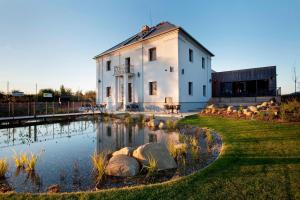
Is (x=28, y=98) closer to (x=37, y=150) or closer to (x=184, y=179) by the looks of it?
(x=37, y=150)

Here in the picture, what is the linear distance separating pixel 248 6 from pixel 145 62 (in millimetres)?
10038

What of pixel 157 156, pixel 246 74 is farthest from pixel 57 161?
pixel 246 74

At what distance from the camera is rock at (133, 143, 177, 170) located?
4188mm

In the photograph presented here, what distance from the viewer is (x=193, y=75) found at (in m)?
18.4

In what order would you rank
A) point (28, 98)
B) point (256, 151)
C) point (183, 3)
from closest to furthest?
point (256, 151)
point (183, 3)
point (28, 98)

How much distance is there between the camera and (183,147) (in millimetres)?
5113

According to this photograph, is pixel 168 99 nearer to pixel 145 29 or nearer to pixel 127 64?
pixel 127 64

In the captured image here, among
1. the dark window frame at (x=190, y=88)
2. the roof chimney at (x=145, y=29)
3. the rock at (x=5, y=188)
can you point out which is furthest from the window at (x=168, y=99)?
the rock at (x=5, y=188)

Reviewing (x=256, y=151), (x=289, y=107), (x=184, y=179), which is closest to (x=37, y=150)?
(x=184, y=179)

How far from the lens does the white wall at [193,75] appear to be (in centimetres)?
1645

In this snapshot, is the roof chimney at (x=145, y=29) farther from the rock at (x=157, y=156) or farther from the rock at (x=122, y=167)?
the rock at (x=122, y=167)

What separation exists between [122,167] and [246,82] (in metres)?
24.0

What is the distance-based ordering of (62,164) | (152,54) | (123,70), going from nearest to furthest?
(62,164) → (152,54) → (123,70)

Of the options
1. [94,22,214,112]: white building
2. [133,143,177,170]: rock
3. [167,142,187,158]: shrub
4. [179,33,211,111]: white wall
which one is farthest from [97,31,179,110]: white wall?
[133,143,177,170]: rock
